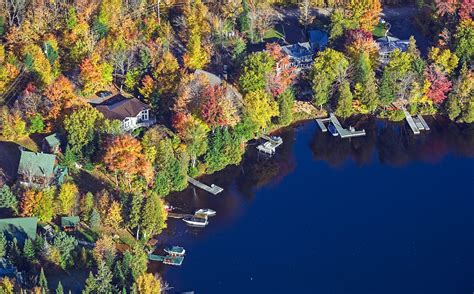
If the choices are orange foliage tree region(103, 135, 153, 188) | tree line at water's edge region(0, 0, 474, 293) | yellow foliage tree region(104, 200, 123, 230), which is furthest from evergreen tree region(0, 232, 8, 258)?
orange foliage tree region(103, 135, 153, 188)

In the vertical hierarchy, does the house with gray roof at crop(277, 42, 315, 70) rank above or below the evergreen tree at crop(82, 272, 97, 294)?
above

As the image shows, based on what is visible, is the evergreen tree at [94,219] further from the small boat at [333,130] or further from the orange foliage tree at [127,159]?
the small boat at [333,130]

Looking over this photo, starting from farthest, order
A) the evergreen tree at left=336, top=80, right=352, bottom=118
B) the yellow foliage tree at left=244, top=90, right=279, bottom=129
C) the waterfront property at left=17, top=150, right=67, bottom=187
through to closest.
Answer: the evergreen tree at left=336, top=80, right=352, bottom=118, the yellow foliage tree at left=244, top=90, right=279, bottom=129, the waterfront property at left=17, top=150, right=67, bottom=187

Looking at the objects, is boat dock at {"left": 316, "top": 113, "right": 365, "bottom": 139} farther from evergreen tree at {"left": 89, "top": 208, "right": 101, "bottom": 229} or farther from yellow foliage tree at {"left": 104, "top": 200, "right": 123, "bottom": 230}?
evergreen tree at {"left": 89, "top": 208, "right": 101, "bottom": 229}

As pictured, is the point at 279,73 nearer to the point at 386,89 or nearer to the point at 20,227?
the point at 386,89

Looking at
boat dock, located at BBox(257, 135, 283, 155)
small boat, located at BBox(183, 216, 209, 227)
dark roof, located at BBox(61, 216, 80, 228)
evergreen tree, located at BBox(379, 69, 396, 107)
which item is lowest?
small boat, located at BBox(183, 216, 209, 227)

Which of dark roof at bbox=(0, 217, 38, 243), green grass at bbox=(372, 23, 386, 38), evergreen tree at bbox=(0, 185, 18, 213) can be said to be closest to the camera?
dark roof at bbox=(0, 217, 38, 243)

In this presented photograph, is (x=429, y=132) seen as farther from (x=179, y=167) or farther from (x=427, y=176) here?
(x=179, y=167)
